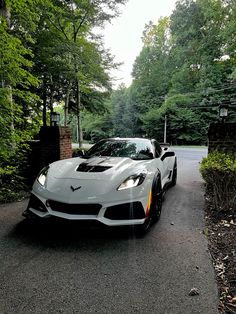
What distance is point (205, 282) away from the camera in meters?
1.94

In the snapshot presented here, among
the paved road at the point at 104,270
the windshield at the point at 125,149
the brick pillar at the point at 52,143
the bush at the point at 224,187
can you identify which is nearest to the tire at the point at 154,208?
the paved road at the point at 104,270

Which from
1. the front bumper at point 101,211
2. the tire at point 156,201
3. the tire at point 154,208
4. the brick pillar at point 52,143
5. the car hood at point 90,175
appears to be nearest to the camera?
the front bumper at point 101,211

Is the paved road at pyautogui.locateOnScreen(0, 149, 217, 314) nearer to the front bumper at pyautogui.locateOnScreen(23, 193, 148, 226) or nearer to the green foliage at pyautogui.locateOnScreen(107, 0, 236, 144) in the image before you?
the front bumper at pyautogui.locateOnScreen(23, 193, 148, 226)

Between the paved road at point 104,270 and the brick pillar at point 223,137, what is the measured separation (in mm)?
3376

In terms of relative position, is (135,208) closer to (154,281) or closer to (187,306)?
(154,281)

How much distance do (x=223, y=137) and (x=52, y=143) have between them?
13.9ft

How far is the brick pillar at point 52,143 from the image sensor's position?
532cm

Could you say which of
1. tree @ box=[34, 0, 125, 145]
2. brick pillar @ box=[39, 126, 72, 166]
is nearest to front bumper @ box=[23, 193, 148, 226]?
brick pillar @ box=[39, 126, 72, 166]

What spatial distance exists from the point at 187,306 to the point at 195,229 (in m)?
1.55

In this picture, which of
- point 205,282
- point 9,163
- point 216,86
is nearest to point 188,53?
point 216,86

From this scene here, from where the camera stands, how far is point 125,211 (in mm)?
2566

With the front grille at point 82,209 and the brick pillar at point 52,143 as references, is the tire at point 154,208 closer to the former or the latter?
the front grille at point 82,209

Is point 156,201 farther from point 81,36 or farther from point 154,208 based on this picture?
point 81,36

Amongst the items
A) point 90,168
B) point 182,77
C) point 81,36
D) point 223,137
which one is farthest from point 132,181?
point 182,77
